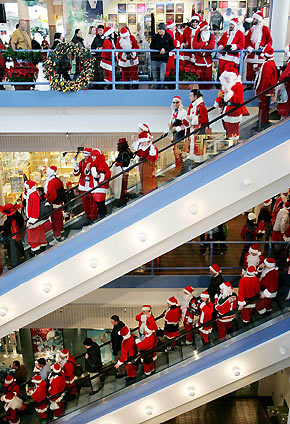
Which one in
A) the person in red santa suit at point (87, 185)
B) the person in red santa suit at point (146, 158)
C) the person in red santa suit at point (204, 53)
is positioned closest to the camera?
the person in red santa suit at point (146, 158)

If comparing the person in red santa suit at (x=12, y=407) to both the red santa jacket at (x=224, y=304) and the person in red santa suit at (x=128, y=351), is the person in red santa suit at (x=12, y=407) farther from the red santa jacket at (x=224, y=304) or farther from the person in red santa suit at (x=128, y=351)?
the red santa jacket at (x=224, y=304)

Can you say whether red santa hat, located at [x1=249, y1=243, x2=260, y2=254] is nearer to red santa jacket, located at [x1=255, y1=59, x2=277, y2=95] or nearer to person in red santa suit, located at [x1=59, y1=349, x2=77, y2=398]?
red santa jacket, located at [x1=255, y1=59, x2=277, y2=95]

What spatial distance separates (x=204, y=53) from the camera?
383 inches

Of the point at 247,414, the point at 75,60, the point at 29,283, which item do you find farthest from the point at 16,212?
the point at 247,414

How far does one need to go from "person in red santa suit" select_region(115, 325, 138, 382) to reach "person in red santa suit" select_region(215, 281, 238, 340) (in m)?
1.58

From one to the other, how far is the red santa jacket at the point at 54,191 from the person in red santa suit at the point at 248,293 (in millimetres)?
3503

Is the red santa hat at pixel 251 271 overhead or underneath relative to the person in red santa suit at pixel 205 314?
overhead

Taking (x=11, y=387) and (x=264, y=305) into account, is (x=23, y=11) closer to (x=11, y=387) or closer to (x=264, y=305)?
(x=11, y=387)

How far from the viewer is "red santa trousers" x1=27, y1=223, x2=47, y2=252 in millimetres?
8047

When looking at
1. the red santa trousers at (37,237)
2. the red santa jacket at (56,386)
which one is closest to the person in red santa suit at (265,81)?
the red santa trousers at (37,237)

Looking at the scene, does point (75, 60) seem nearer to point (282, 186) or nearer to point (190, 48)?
point (190, 48)

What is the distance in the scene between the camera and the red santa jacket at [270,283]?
340 inches

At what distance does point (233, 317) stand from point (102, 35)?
6406 millimetres

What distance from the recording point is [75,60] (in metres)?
9.51
